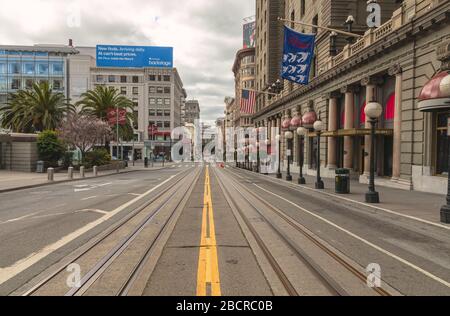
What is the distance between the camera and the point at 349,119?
92.0 ft

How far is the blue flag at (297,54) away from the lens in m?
25.6

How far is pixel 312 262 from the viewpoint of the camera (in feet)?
20.1

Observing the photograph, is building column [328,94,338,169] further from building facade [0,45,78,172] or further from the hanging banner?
building facade [0,45,78,172]

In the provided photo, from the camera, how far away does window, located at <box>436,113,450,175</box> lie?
1727 centimetres

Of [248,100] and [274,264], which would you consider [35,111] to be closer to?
[248,100]

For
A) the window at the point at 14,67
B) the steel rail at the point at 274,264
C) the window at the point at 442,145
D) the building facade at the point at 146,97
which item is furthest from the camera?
the building facade at the point at 146,97

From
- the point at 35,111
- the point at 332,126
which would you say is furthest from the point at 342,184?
the point at 35,111

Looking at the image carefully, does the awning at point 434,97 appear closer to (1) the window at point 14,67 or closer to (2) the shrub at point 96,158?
(2) the shrub at point 96,158

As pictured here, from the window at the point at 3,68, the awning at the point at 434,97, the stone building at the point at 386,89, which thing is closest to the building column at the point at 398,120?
the stone building at the point at 386,89

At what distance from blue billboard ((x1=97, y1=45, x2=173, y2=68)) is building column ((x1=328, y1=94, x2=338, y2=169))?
66.9ft

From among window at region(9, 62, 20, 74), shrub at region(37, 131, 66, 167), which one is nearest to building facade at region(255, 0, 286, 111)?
shrub at region(37, 131, 66, 167)

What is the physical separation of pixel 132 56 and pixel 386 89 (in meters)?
28.1

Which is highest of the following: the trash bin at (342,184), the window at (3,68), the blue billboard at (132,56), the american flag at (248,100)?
the window at (3,68)
